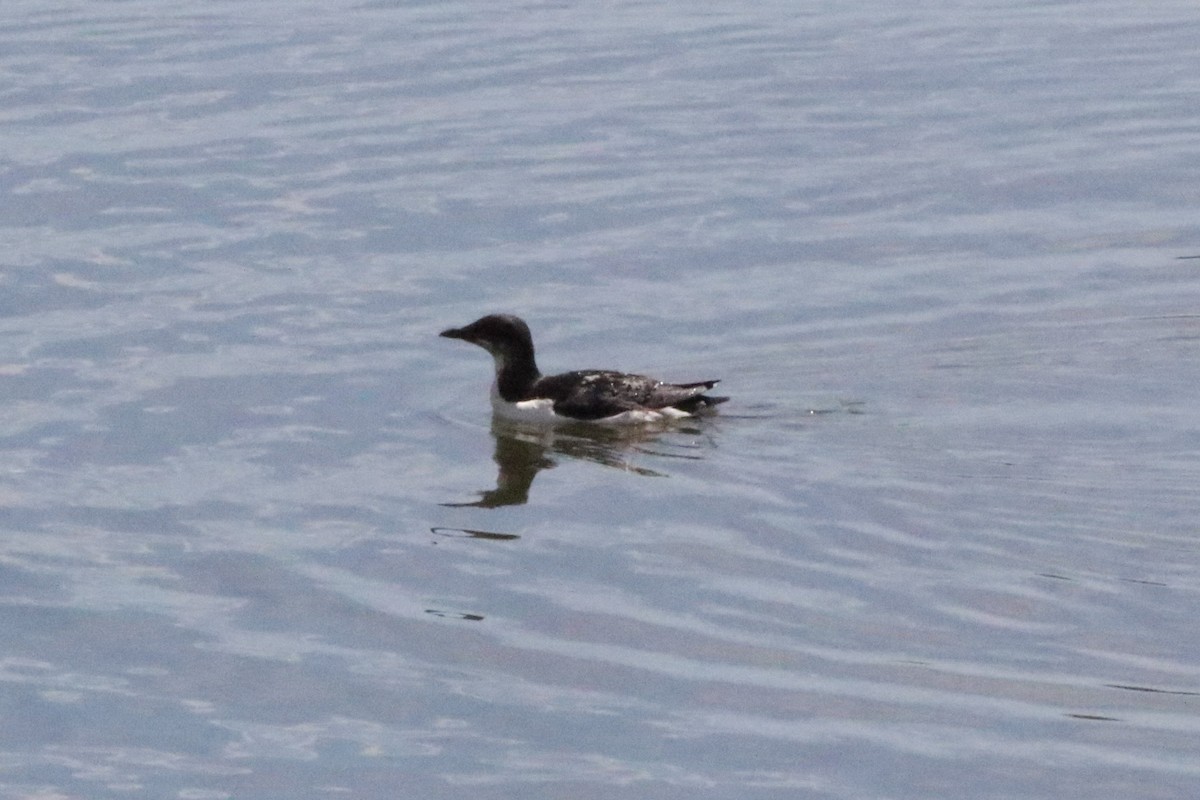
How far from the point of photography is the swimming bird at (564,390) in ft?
50.2

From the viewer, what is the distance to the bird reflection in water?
14.4 meters

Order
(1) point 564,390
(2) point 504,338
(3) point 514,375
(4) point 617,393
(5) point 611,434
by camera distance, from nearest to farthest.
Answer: (4) point 617,393, (5) point 611,434, (1) point 564,390, (3) point 514,375, (2) point 504,338

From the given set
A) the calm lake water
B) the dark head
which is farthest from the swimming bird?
the calm lake water

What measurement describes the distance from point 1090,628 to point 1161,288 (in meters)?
6.84

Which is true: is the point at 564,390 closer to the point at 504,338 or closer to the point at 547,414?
the point at 547,414

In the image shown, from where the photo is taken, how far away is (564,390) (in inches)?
618

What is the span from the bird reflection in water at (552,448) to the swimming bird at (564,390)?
87mm

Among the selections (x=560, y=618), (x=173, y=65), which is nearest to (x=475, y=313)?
(x=560, y=618)

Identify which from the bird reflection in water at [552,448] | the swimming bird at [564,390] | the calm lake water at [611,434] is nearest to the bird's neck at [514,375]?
the swimming bird at [564,390]

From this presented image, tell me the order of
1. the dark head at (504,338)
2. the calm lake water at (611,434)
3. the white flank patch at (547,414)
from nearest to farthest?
1. the calm lake water at (611,434)
2. the white flank patch at (547,414)
3. the dark head at (504,338)

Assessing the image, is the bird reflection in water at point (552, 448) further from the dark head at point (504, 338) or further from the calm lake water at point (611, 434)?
the dark head at point (504, 338)

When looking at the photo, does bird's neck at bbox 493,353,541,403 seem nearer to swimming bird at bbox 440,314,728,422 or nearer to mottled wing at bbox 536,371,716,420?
swimming bird at bbox 440,314,728,422

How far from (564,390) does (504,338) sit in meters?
0.70

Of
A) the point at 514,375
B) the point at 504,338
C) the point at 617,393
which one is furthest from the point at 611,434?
the point at 504,338
